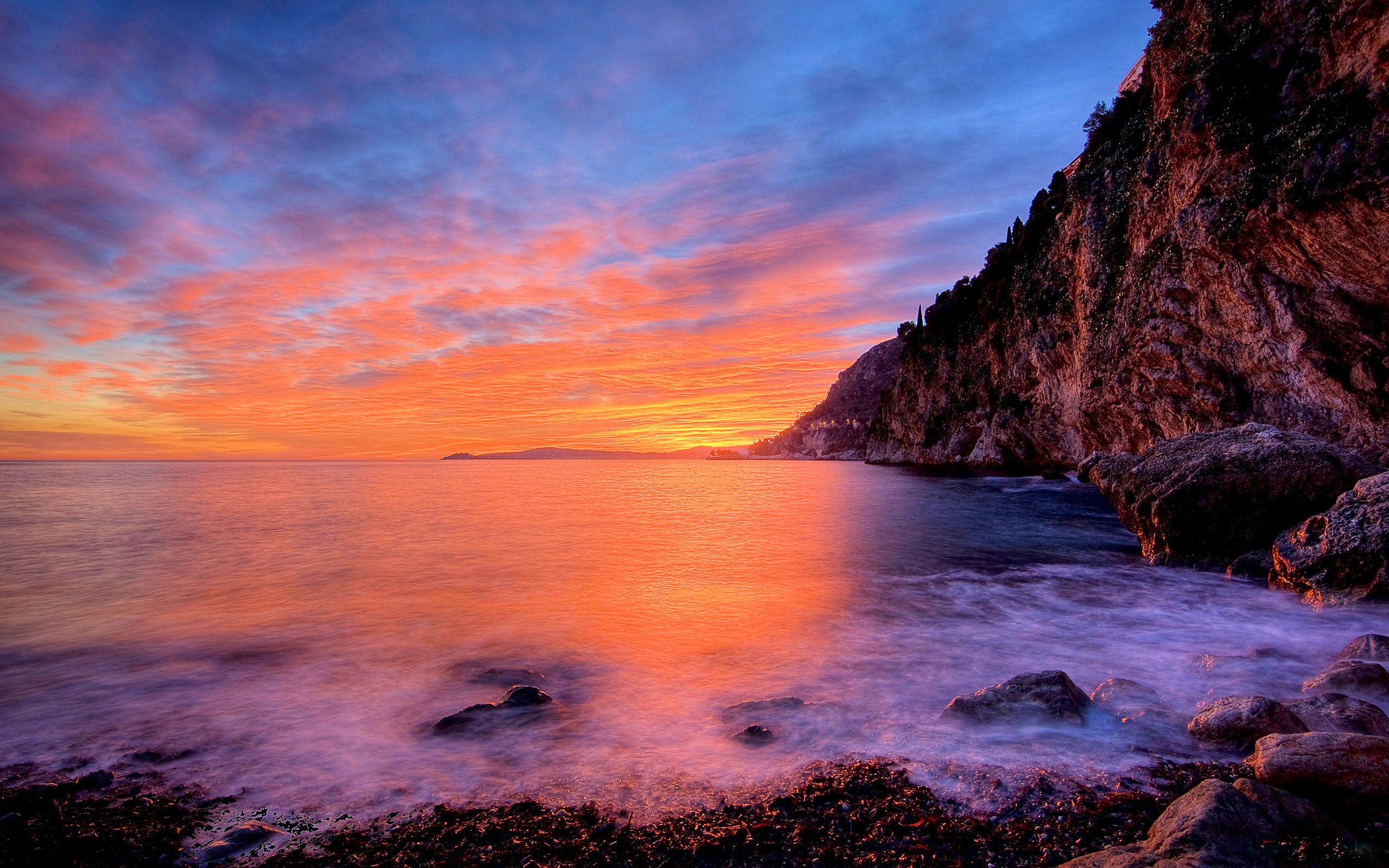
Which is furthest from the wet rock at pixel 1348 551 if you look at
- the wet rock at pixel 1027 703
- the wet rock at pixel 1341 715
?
the wet rock at pixel 1027 703

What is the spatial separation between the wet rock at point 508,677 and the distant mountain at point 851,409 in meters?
129

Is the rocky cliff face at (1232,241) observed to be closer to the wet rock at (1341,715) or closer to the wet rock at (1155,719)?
the wet rock at (1341,715)

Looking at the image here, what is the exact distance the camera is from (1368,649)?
19.1 ft

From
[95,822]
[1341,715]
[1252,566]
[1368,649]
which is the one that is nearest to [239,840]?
[95,822]

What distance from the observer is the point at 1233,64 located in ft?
64.3

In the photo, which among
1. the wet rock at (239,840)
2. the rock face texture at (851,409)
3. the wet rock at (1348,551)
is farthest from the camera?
the rock face texture at (851,409)

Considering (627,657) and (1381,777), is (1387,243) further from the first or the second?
(627,657)

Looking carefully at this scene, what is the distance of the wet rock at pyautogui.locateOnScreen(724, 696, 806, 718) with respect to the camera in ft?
17.2

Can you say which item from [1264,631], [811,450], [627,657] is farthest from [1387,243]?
[811,450]

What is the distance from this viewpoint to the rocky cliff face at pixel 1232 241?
15.7 m

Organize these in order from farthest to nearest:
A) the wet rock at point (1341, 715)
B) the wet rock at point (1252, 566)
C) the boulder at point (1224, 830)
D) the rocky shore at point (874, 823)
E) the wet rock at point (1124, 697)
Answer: the wet rock at point (1252, 566), the wet rock at point (1124, 697), the wet rock at point (1341, 715), the rocky shore at point (874, 823), the boulder at point (1224, 830)

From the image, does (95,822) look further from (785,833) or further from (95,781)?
(785,833)

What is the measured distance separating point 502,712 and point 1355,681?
7.28m

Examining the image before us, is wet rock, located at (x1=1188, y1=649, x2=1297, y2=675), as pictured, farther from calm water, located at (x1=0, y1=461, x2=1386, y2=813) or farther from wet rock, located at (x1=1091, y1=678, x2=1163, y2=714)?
wet rock, located at (x1=1091, y1=678, x2=1163, y2=714)
